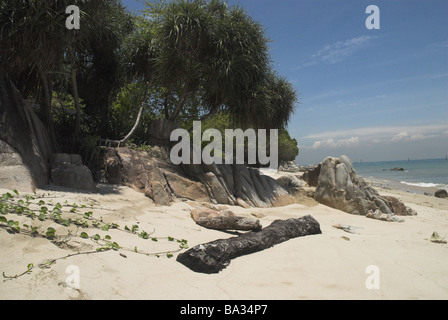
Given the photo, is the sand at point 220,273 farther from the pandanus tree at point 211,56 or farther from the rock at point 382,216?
the pandanus tree at point 211,56

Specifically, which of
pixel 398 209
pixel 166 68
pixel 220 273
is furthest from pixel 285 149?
pixel 220 273

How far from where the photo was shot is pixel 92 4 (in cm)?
644

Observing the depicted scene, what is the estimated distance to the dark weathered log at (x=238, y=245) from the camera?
2950mm

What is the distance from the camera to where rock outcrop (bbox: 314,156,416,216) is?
8.52 meters

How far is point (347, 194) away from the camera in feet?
28.9

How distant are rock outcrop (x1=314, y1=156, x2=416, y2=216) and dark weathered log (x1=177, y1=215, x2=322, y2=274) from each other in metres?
4.27

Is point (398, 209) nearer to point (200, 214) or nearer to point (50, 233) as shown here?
point (200, 214)

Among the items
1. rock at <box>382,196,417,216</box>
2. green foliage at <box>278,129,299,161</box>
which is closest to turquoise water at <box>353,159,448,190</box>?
green foliage at <box>278,129,299,161</box>

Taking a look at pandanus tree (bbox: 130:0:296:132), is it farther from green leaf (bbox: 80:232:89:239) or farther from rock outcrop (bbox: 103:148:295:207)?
green leaf (bbox: 80:232:89:239)

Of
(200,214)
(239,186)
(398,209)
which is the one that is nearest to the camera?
(200,214)

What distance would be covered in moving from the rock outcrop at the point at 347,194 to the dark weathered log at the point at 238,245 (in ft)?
14.0

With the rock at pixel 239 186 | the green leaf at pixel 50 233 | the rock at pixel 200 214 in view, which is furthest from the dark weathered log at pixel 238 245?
the rock at pixel 239 186

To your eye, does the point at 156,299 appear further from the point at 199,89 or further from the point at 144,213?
the point at 199,89

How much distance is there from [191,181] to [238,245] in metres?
4.25
